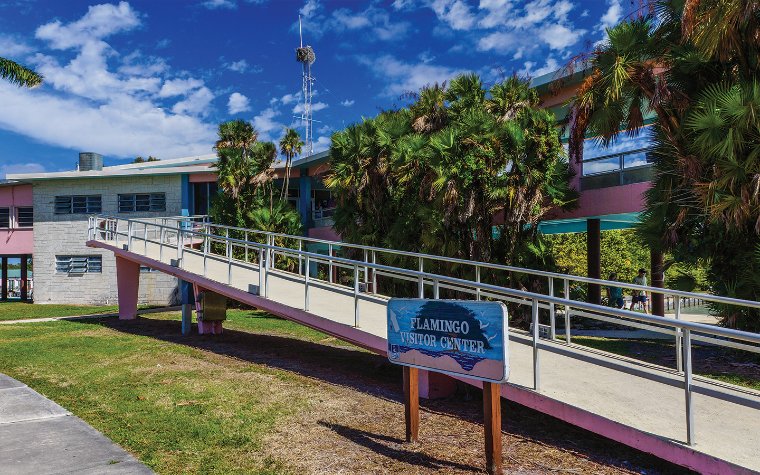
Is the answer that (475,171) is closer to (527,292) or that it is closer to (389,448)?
(527,292)

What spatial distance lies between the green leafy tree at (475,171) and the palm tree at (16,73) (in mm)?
12948

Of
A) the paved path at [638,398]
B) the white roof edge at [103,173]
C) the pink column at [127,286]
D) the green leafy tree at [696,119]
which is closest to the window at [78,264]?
the white roof edge at [103,173]

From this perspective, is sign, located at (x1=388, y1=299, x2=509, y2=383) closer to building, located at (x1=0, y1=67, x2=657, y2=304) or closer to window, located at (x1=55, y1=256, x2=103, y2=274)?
building, located at (x1=0, y1=67, x2=657, y2=304)

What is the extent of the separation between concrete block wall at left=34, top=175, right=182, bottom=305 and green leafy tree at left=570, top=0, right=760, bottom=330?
23.0 m

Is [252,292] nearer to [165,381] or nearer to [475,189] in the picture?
[165,381]

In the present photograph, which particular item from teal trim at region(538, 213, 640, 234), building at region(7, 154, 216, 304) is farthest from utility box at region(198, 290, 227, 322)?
building at region(7, 154, 216, 304)

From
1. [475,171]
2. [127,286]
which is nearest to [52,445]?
[475,171]

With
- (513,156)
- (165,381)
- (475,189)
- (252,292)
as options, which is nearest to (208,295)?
(252,292)

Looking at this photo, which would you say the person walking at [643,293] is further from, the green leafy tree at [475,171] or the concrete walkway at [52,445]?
the concrete walkway at [52,445]

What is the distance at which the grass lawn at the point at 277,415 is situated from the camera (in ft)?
18.1

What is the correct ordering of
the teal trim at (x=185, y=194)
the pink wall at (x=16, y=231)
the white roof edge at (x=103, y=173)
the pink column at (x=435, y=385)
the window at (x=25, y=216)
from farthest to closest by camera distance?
the window at (x=25, y=216), the pink wall at (x=16, y=231), the teal trim at (x=185, y=194), the white roof edge at (x=103, y=173), the pink column at (x=435, y=385)

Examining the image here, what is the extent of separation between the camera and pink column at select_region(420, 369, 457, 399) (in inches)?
312

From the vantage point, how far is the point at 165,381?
29.4 ft

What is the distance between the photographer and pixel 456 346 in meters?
5.46
